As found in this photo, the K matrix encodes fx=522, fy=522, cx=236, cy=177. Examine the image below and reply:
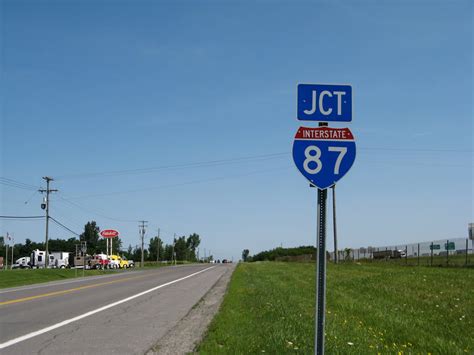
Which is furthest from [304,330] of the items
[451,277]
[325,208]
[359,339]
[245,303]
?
[451,277]

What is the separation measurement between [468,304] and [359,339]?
513cm

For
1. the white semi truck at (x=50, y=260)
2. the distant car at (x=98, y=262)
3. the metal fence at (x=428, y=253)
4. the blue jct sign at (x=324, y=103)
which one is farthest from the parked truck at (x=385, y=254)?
the blue jct sign at (x=324, y=103)

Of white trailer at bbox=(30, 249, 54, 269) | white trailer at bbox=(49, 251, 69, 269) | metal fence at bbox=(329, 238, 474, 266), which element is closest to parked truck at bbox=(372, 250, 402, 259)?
metal fence at bbox=(329, 238, 474, 266)

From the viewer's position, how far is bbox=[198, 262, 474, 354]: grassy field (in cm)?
780

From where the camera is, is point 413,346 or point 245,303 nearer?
point 413,346

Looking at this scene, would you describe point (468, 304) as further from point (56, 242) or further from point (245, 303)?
point (56, 242)

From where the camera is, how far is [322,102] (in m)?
6.05

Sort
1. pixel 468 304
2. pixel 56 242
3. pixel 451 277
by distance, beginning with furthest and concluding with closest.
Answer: pixel 56 242
pixel 451 277
pixel 468 304

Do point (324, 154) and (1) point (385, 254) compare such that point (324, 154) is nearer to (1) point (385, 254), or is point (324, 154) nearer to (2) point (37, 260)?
(1) point (385, 254)

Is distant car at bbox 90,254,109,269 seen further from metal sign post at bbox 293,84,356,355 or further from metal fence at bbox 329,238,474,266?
metal sign post at bbox 293,84,356,355

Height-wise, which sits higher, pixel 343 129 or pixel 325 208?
pixel 343 129

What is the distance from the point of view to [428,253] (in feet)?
148

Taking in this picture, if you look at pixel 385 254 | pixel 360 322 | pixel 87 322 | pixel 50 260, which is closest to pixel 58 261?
pixel 50 260

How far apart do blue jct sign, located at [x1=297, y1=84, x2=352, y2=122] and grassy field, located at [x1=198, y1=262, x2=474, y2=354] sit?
3.25 metres
